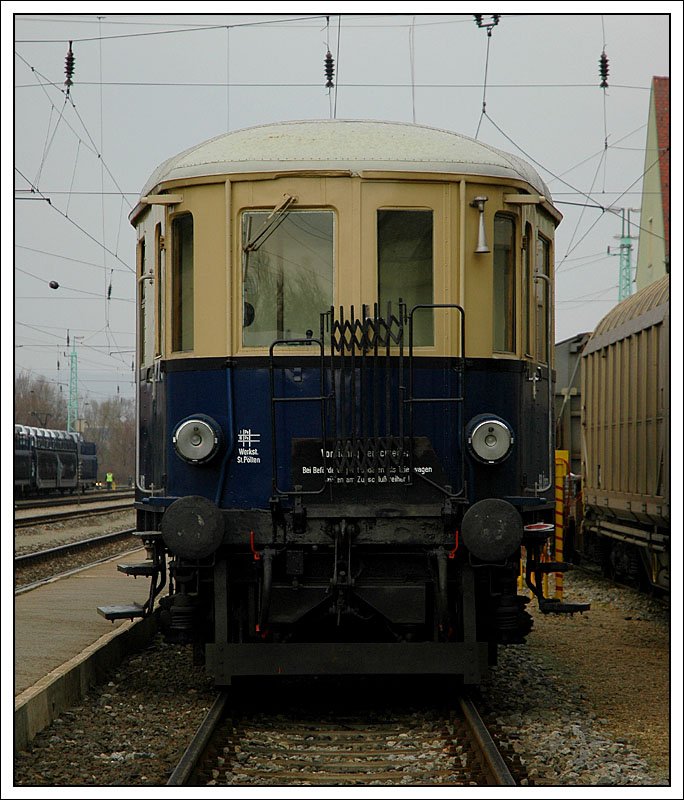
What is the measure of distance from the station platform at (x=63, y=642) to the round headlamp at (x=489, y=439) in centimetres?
319

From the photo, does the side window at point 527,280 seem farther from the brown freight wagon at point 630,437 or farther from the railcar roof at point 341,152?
the brown freight wagon at point 630,437

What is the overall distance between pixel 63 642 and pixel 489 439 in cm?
424

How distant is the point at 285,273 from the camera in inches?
319

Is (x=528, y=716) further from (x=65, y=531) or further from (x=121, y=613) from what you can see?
(x=65, y=531)

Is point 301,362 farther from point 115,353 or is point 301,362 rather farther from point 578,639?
point 115,353

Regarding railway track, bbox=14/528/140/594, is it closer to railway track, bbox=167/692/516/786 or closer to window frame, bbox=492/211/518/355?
railway track, bbox=167/692/516/786

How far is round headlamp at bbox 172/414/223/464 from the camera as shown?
8.01m

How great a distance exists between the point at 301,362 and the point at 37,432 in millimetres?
41646

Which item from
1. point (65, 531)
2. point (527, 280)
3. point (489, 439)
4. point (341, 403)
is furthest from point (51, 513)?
point (489, 439)

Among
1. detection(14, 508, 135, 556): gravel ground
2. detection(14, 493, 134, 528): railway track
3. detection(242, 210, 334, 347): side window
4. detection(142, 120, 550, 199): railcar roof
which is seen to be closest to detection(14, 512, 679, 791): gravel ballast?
detection(242, 210, 334, 347): side window

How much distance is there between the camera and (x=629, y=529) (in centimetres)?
1515

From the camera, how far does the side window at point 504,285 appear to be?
27.6 ft

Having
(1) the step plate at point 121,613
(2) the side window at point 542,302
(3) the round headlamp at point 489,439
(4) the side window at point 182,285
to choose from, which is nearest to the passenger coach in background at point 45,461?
(1) the step plate at point 121,613

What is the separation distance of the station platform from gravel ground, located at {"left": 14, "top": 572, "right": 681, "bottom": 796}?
5.4 inches
